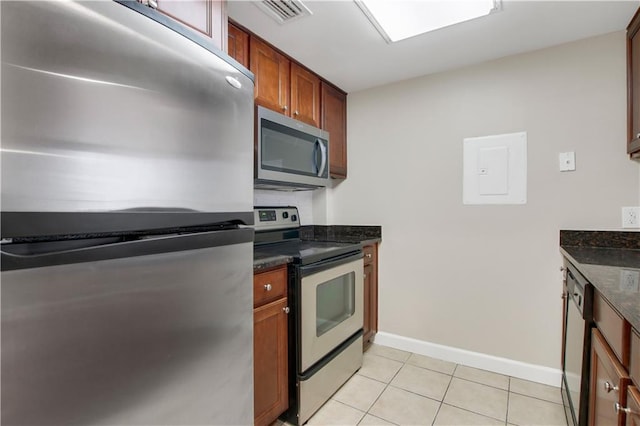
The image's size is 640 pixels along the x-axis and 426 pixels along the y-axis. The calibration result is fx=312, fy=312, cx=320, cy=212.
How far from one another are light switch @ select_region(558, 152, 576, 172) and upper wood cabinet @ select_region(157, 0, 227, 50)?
2.09 metres

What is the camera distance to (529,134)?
209 centimetres

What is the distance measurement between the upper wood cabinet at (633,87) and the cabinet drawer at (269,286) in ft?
6.57

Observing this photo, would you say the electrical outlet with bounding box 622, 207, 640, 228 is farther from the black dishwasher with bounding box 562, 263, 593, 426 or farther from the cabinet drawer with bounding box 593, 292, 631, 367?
the cabinet drawer with bounding box 593, 292, 631, 367

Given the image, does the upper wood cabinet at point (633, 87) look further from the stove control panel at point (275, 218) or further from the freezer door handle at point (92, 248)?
the freezer door handle at point (92, 248)

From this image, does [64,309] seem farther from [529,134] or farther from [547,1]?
[529,134]

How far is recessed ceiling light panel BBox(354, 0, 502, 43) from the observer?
1.58 metres

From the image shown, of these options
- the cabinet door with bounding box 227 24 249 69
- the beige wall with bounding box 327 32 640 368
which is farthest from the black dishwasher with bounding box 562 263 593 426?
the cabinet door with bounding box 227 24 249 69

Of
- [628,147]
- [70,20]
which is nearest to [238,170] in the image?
[70,20]

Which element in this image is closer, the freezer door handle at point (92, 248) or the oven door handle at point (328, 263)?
the freezer door handle at point (92, 248)

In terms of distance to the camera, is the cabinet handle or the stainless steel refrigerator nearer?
the stainless steel refrigerator

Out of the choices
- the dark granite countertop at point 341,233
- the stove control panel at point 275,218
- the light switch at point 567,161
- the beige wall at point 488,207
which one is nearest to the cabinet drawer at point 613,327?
the beige wall at point 488,207

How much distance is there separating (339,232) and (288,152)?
1.11 m

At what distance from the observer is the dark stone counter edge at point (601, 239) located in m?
1.82

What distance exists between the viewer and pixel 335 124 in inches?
104
